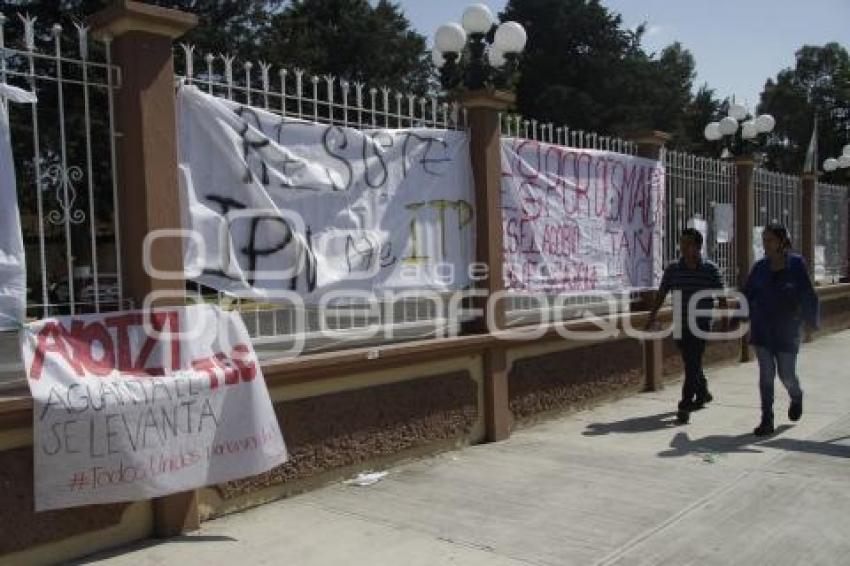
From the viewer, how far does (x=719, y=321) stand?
11109 millimetres

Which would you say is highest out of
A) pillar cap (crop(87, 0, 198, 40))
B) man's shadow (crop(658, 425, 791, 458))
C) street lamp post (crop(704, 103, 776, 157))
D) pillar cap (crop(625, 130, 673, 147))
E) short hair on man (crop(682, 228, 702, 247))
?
street lamp post (crop(704, 103, 776, 157))

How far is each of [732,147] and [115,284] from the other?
11.3 m

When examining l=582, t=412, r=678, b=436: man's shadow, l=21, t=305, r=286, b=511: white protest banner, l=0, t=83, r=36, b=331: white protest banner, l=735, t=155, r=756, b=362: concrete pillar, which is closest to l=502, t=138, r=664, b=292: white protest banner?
l=582, t=412, r=678, b=436: man's shadow

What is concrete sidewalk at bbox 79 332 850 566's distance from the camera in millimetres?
4496

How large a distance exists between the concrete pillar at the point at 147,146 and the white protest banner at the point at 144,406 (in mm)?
236

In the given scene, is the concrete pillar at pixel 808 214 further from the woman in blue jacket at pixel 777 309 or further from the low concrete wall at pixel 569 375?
the woman in blue jacket at pixel 777 309

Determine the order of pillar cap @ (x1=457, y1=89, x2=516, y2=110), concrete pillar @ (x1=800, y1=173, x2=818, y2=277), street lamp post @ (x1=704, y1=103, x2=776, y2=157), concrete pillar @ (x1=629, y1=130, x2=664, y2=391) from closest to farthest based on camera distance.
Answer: pillar cap @ (x1=457, y1=89, x2=516, y2=110) < concrete pillar @ (x1=629, y1=130, x2=664, y2=391) < street lamp post @ (x1=704, y1=103, x2=776, y2=157) < concrete pillar @ (x1=800, y1=173, x2=818, y2=277)

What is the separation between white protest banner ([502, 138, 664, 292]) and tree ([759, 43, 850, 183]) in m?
45.3

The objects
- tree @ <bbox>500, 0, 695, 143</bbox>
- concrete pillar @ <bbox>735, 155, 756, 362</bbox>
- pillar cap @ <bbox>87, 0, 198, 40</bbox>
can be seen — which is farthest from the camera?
tree @ <bbox>500, 0, 695, 143</bbox>

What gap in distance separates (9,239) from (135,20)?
1.39 m

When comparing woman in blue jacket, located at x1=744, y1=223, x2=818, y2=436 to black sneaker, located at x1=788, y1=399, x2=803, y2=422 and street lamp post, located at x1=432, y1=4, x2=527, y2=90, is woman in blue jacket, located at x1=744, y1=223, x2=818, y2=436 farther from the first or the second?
street lamp post, located at x1=432, y1=4, x2=527, y2=90

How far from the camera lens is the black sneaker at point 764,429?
719 centimetres

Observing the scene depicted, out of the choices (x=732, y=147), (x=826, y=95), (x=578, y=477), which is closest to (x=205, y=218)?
(x=578, y=477)

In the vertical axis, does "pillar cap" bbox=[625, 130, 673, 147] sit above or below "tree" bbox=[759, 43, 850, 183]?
below
